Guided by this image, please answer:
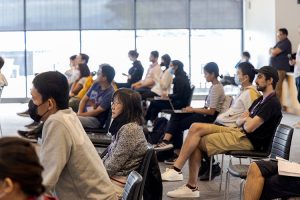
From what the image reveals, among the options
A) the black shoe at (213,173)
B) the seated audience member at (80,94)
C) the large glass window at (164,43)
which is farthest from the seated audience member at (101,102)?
the large glass window at (164,43)

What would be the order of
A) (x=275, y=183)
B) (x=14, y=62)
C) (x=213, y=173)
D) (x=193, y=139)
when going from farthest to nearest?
(x=14, y=62), (x=213, y=173), (x=193, y=139), (x=275, y=183)

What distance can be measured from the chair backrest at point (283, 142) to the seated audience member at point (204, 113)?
175cm

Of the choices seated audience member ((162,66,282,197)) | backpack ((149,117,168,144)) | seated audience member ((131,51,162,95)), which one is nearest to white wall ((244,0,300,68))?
seated audience member ((131,51,162,95))

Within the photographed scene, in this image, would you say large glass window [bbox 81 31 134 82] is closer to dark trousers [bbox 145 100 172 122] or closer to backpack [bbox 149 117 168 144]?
dark trousers [bbox 145 100 172 122]

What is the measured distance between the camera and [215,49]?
16.1 meters

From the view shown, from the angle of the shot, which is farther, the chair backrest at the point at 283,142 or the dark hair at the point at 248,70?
the dark hair at the point at 248,70

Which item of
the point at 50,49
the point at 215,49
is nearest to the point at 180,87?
the point at 215,49

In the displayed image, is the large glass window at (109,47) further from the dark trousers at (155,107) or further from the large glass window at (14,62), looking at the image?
the dark trousers at (155,107)

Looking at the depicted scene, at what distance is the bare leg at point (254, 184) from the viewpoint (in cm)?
421

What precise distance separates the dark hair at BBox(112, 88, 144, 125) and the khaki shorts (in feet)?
5.03

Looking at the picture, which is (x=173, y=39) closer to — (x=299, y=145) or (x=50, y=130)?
(x=299, y=145)

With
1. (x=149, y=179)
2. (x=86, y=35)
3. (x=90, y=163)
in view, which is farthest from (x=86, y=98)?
(x=86, y=35)

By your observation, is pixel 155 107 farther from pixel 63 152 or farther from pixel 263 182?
pixel 63 152

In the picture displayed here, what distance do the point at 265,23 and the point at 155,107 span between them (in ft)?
17.0
